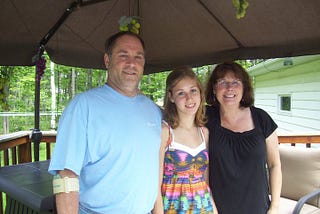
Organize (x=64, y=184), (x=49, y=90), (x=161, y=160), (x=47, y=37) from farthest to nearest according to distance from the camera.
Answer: (x=49, y=90) → (x=47, y=37) → (x=161, y=160) → (x=64, y=184)

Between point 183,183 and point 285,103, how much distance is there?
5.71 m

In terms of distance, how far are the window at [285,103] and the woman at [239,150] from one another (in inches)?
195

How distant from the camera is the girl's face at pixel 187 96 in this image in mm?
1640

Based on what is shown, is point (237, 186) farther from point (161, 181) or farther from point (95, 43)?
point (95, 43)

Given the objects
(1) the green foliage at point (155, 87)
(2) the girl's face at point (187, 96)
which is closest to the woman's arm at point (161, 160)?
(2) the girl's face at point (187, 96)

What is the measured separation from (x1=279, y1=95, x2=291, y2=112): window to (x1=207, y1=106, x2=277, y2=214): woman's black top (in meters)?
5.09

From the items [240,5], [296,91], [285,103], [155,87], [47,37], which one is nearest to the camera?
[240,5]

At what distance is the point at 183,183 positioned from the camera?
157 cm

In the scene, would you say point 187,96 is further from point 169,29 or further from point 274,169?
point 169,29

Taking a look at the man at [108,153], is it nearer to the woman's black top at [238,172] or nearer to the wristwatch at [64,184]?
the wristwatch at [64,184]

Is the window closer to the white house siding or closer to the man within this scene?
the white house siding

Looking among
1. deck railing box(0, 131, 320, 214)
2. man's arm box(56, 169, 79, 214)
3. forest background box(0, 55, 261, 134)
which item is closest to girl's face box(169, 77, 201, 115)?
man's arm box(56, 169, 79, 214)

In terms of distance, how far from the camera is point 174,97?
66.1 inches

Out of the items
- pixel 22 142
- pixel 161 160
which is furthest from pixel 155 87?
pixel 161 160
